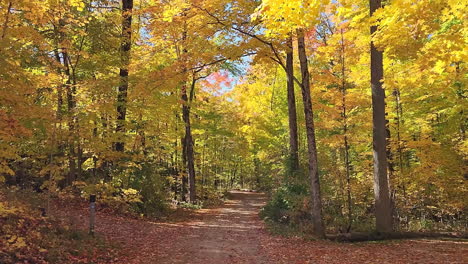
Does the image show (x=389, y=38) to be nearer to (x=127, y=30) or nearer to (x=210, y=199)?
(x=127, y=30)

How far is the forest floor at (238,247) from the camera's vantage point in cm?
805

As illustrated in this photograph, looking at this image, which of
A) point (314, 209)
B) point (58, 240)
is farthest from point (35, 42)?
point (314, 209)

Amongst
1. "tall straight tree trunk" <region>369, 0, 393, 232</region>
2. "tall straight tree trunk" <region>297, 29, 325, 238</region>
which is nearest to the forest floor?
"tall straight tree trunk" <region>297, 29, 325, 238</region>

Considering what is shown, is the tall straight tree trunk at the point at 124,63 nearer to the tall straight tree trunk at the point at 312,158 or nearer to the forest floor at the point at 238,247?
the forest floor at the point at 238,247

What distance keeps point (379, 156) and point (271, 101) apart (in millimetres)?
5925

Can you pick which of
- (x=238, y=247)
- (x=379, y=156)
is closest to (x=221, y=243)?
(x=238, y=247)

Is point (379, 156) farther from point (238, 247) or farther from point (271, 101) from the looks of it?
point (271, 101)

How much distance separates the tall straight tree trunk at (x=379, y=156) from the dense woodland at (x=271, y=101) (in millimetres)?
42

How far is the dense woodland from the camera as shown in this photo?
7459 mm

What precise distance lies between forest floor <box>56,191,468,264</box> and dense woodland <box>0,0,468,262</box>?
116 centimetres

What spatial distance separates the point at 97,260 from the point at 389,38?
26.2 feet

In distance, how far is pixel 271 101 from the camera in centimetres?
1553

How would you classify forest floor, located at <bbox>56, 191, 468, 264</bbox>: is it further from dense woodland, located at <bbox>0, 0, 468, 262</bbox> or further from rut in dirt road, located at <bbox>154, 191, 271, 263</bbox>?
dense woodland, located at <bbox>0, 0, 468, 262</bbox>

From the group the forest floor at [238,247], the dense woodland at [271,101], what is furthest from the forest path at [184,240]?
the dense woodland at [271,101]
